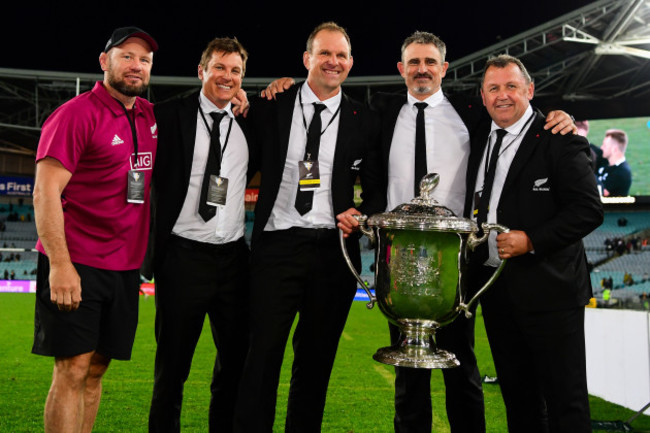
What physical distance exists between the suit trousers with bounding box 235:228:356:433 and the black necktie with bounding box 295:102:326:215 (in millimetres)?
108

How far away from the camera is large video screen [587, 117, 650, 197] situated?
18.5 metres

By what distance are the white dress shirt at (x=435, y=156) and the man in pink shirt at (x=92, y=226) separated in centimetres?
115

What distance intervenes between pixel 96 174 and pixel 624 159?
62.6 ft

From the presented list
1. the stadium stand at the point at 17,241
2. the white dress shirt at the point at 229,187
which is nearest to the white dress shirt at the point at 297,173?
the white dress shirt at the point at 229,187

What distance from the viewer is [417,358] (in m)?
2.25

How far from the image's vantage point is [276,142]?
278 cm

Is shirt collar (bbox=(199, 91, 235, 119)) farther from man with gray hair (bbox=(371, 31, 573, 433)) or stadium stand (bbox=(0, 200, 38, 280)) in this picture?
stadium stand (bbox=(0, 200, 38, 280))

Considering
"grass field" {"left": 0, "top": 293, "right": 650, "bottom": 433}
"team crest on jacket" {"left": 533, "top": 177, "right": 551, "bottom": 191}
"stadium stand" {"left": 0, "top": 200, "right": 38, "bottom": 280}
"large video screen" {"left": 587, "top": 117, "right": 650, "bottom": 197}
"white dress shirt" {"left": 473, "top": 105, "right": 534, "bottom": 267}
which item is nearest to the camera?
"team crest on jacket" {"left": 533, "top": 177, "right": 551, "bottom": 191}

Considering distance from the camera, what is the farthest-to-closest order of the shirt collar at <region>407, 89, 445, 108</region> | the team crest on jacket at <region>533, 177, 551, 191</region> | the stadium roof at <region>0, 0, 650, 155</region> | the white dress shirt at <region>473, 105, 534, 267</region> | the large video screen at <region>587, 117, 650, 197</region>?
the large video screen at <region>587, 117, 650, 197</region> → the stadium roof at <region>0, 0, 650, 155</region> → the shirt collar at <region>407, 89, 445, 108</region> → the white dress shirt at <region>473, 105, 534, 267</region> → the team crest on jacket at <region>533, 177, 551, 191</region>

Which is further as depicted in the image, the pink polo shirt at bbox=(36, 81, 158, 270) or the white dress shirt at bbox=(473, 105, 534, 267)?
the white dress shirt at bbox=(473, 105, 534, 267)

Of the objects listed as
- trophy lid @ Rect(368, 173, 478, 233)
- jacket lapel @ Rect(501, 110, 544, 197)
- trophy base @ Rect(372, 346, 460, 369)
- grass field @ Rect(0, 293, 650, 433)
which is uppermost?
jacket lapel @ Rect(501, 110, 544, 197)

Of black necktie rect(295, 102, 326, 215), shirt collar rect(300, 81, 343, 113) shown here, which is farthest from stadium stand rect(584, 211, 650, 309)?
black necktie rect(295, 102, 326, 215)

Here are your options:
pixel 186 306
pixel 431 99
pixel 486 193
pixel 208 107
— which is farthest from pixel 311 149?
pixel 186 306

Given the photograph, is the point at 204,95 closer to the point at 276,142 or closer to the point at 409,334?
the point at 276,142
